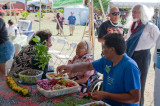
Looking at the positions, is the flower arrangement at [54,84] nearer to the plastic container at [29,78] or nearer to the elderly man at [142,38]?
the plastic container at [29,78]

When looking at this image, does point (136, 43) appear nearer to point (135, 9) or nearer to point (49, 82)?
point (135, 9)

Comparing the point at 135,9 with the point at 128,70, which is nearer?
the point at 128,70

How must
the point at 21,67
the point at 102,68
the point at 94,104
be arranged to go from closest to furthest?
the point at 94,104
the point at 102,68
the point at 21,67

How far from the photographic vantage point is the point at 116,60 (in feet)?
6.18

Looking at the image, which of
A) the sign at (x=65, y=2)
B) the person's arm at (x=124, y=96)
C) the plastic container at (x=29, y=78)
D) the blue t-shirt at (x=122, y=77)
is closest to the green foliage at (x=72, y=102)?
the person's arm at (x=124, y=96)

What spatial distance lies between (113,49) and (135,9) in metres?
1.76

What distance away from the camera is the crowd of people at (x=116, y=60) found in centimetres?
178

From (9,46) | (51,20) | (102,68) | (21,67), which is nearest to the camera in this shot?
(102,68)

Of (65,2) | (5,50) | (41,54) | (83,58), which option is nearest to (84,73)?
(83,58)

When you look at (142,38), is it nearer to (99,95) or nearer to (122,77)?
(122,77)

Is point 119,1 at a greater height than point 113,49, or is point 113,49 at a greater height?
point 119,1

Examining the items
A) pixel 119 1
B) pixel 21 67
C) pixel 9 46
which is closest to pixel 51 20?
pixel 119 1

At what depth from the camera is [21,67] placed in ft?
8.37

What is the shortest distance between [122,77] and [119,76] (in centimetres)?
3
